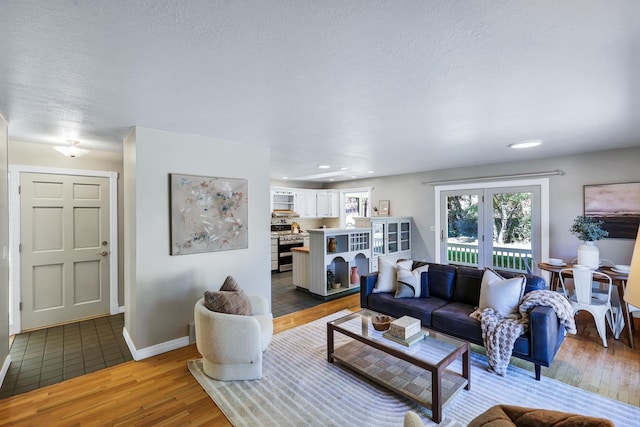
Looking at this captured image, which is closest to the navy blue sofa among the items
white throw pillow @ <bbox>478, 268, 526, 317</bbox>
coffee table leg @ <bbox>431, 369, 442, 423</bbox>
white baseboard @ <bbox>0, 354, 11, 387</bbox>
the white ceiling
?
white throw pillow @ <bbox>478, 268, 526, 317</bbox>

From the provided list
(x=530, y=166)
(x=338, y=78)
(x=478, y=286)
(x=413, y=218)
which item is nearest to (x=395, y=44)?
(x=338, y=78)

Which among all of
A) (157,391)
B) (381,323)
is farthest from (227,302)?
(381,323)

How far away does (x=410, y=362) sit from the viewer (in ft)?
7.05

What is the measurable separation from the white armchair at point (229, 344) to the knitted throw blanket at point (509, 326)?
201cm

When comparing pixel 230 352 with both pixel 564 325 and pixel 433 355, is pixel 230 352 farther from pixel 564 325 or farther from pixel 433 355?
pixel 564 325

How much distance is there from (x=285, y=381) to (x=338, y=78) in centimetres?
240

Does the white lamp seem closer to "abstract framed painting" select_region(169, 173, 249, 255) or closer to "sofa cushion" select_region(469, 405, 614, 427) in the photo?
"sofa cushion" select_region(469, 405, 614, 427)

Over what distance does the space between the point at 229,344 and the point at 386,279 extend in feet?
6.72

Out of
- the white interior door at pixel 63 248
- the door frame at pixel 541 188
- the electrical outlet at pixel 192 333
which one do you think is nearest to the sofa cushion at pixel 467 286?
the door frame at pixel 541 188

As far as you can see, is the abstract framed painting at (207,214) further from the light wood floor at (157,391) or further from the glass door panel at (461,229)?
the glass door panel at (461,229)

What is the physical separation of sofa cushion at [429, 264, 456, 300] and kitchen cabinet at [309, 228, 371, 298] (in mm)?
1651

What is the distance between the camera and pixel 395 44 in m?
1.50

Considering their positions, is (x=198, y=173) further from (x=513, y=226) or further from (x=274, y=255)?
(x=513, y=226)

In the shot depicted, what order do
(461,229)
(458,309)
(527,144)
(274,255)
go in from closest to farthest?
1. (458,309)
2. (527,144)
3. (461,229)
4. (274,255)
